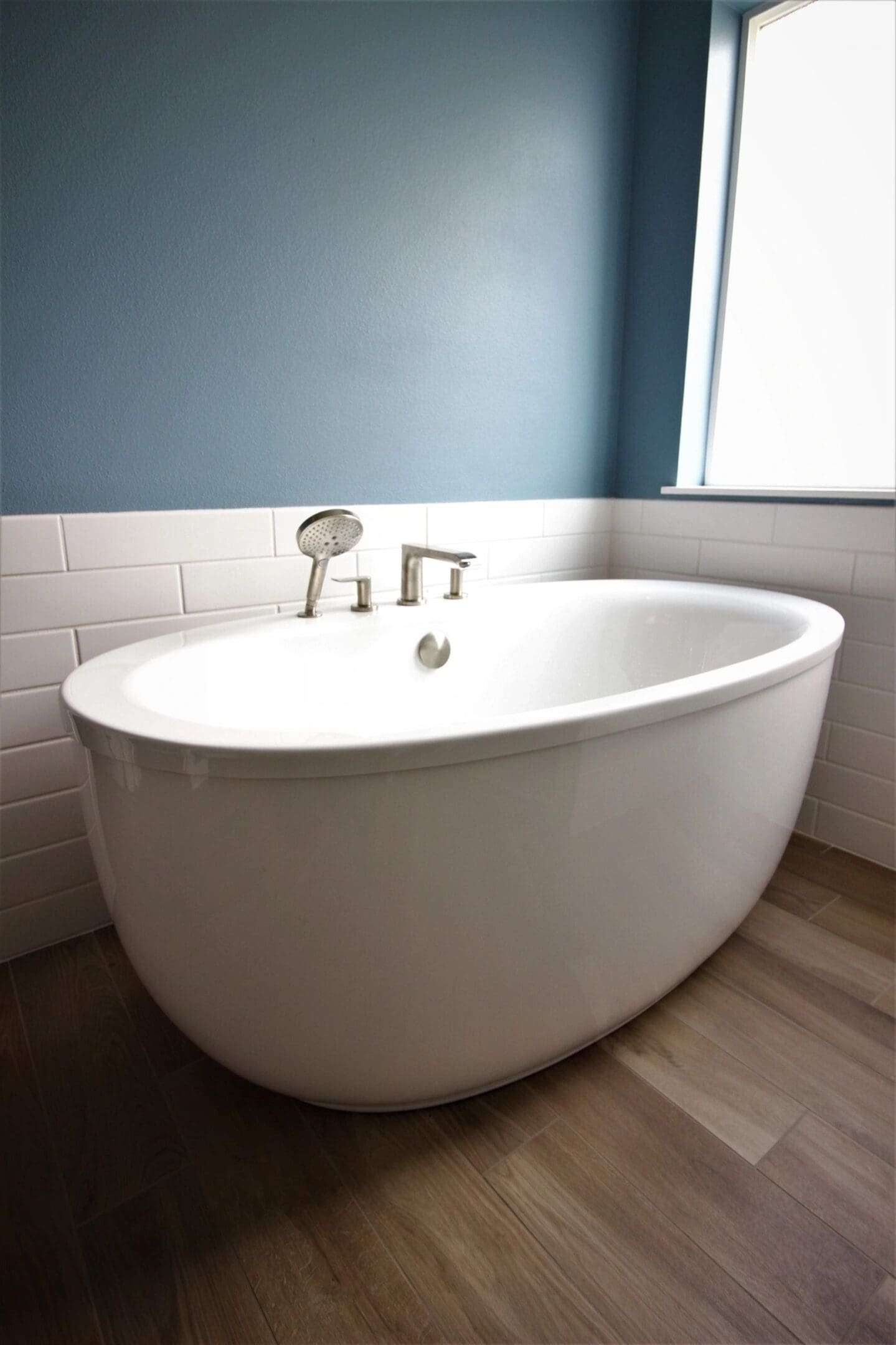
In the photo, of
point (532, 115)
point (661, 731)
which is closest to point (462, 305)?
point (532, 115)

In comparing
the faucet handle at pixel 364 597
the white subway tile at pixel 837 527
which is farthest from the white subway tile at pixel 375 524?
the white subway tile at pixel 837 527

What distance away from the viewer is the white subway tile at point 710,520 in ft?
6.51

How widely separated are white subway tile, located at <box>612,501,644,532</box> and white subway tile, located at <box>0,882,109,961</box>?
1784 mm

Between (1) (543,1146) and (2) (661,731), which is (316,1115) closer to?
(1) (543,1146)

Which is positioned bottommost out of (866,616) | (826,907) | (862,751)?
(826,907)

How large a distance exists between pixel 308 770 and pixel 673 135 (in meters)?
2.21

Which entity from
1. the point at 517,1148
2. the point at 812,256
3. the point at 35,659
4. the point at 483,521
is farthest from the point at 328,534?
the point at 812,256

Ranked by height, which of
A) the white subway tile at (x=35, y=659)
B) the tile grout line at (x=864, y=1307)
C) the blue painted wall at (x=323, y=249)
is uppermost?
the blue painted wall at (x=323, y=249)

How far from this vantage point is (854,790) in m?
1.86

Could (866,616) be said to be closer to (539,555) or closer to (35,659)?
(539,555)

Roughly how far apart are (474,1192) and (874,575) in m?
1.55

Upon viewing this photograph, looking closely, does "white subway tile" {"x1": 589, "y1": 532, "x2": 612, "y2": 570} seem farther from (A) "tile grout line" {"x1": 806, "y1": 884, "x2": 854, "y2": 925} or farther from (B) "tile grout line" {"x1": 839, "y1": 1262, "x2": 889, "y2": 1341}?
(B) "tile grout line" {"x1": 839, "y1": 1262, "x2": 889, "y2": 1341}

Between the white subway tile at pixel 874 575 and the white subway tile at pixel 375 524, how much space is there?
42.1 inches

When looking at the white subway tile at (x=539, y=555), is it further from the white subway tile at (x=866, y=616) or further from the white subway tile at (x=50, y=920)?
the white subway tile at (x=50, y=920)
